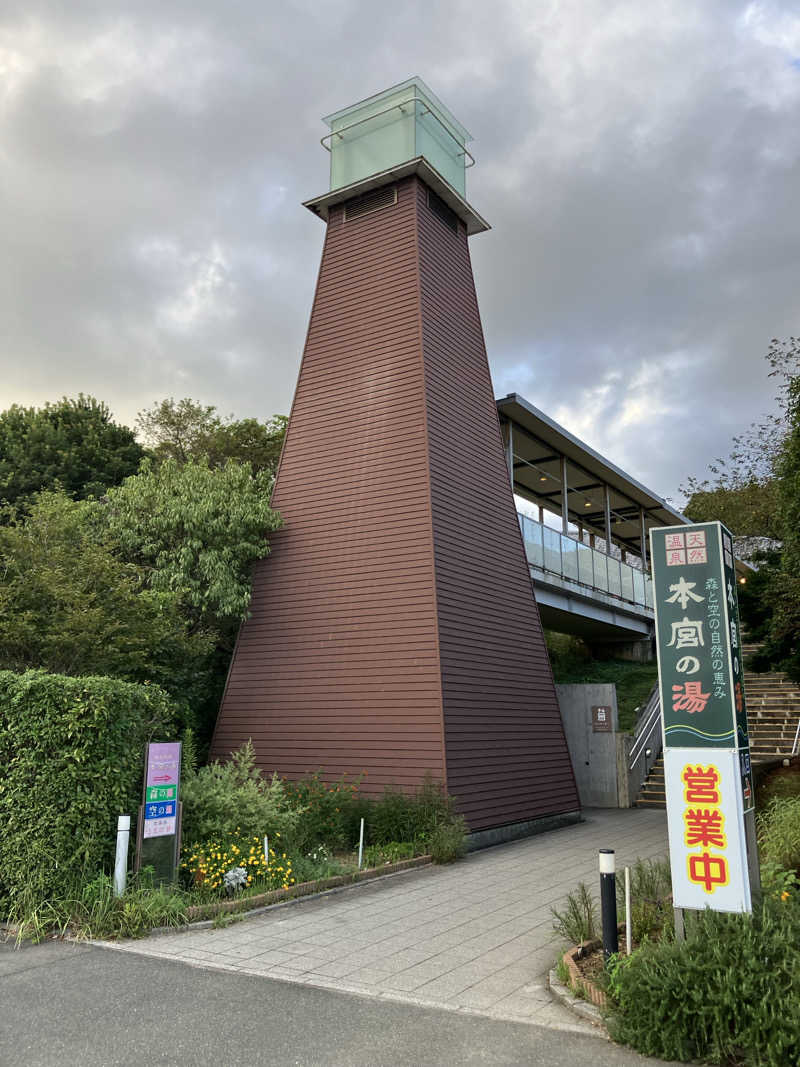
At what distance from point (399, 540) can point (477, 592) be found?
1.70 meters

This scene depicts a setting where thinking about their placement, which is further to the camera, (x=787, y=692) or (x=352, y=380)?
(x=787, y=692)

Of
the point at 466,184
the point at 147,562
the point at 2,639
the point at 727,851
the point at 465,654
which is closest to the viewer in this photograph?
the point at 727,851

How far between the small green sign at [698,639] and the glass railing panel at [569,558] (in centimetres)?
1273

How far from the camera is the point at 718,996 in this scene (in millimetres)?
4105

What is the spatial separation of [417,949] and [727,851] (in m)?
2.77

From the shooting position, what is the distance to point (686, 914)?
17.3 feet

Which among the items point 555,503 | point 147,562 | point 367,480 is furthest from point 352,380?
point 555,503

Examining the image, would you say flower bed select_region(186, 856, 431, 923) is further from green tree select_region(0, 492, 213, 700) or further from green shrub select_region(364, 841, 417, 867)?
green tree select_region(0, 492, 213, 700)

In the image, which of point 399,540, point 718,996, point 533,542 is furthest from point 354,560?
point 718,996

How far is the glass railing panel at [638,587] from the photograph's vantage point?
74.4 ft

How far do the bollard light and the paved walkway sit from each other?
50 centimetres

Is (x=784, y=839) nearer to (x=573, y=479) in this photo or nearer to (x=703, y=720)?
(x=703, y=720)

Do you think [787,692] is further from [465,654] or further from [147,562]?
[147,562]

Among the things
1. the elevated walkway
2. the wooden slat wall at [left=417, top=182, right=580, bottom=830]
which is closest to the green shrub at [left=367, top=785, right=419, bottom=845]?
the wooden slat wall at [left=417, top=182, right=580, bottom=830]
